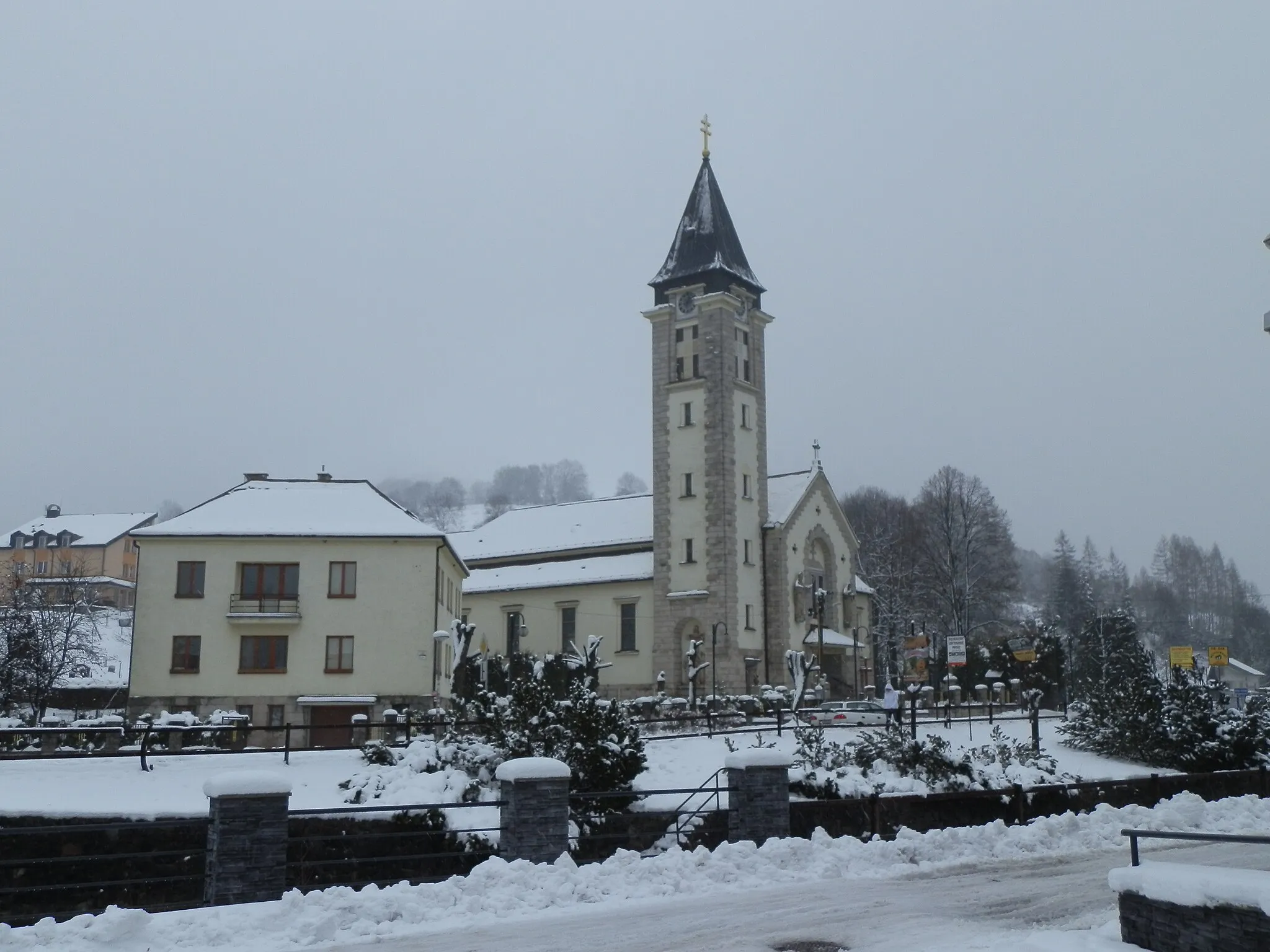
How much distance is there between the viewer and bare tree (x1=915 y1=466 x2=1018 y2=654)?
64000 mm

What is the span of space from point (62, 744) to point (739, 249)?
141 feet

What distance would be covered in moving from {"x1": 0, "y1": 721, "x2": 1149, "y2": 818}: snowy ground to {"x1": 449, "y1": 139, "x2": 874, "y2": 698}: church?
77.4ft

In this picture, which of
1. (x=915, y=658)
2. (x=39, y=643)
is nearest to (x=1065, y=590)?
(x=915, y=658)

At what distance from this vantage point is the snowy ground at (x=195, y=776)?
72.3 feet

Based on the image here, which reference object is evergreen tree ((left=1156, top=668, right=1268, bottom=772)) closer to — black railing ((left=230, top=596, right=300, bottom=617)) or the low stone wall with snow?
the low stone wall with snow

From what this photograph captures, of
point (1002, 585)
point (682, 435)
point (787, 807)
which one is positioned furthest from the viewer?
point (1002, 585)

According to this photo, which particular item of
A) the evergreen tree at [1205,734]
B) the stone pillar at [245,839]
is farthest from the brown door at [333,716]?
the stone pillar at [245,839]

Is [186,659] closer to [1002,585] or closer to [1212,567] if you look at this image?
[1002,585]

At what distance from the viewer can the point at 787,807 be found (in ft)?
52.5

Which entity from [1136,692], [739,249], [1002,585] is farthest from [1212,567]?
[1136,692]

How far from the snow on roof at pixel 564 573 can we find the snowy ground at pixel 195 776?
2845 cm

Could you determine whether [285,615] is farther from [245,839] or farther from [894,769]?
[245,839]

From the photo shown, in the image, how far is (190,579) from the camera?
1543 inches

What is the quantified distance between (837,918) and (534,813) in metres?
3.97
